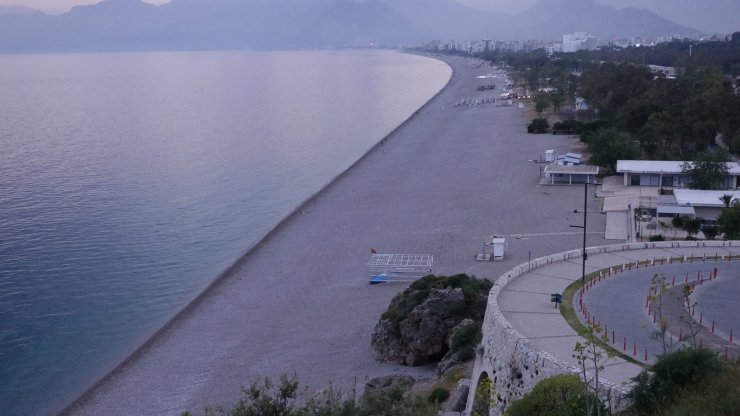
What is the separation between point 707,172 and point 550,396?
19.0 meters

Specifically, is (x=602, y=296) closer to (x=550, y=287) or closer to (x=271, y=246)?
(x=550, y=287)

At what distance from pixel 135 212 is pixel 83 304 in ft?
33.0

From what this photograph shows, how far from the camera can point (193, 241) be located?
23.9 m

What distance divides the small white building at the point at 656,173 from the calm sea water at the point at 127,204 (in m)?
13.0

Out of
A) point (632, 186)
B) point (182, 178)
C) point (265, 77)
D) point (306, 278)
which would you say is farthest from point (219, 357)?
point (265, 77)

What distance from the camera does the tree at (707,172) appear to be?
76.0ft

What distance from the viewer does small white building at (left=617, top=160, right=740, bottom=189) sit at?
2512 cm

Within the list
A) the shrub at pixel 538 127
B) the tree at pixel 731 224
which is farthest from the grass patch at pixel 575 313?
the shrub at pixel 538 127

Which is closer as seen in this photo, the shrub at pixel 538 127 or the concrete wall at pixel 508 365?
the concrete wall at pixel 508 365

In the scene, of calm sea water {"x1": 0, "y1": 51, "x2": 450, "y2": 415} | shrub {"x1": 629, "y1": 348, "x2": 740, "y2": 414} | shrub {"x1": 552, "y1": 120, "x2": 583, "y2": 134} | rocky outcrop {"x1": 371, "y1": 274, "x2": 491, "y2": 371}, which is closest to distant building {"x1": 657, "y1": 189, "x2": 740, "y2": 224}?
rocky outcrop {"x1": 371, "y1": 274, "x2": 491, "y2": 371}

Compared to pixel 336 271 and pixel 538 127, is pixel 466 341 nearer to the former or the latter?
pixel 336 271

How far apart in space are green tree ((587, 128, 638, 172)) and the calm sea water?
1214cm

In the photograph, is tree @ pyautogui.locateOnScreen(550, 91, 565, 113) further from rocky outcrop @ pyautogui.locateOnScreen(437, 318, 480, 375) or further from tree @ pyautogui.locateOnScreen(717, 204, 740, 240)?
rocky outcrop @ pyautogui.locateOnScreen(437, 318, 480, 375)

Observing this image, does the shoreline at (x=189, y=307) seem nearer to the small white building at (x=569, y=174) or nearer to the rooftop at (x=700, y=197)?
the small white building at (x=569, y=174)
